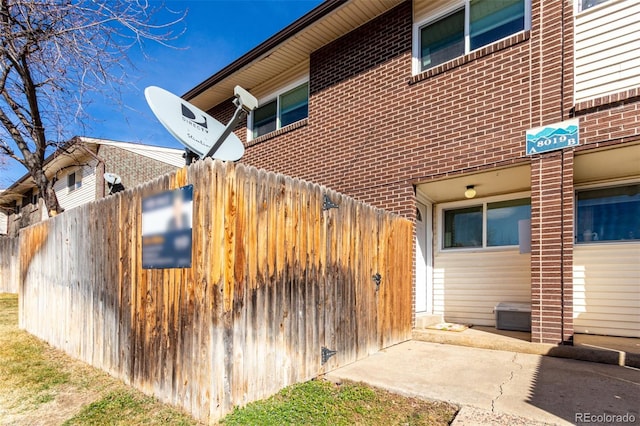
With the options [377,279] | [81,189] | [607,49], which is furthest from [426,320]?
[81,189]

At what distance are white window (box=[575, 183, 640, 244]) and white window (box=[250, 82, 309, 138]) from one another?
5893 millimetres

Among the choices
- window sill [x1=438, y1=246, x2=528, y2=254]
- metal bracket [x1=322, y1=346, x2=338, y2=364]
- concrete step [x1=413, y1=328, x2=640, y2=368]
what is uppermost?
window sill [x1=438, y1=246, x2=528, y2=254]

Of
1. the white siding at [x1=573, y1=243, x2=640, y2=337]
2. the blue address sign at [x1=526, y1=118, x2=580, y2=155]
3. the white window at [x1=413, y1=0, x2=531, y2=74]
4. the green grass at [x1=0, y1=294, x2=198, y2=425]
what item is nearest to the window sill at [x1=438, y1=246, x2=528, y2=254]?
the white siding at [x1=573, y1=243, x2=640, y2=337]

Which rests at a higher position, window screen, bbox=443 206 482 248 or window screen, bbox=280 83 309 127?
window screen, bbox=280 83 309 127

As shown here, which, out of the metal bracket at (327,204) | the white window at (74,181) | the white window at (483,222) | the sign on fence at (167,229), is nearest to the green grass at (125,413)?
the sign on fence at (167,229)

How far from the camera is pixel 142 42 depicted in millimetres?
5445

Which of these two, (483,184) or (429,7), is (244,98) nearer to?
(429,7)

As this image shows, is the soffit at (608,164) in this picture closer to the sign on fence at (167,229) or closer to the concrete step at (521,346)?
the concrete step at (521,346)

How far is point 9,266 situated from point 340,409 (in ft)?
61.8

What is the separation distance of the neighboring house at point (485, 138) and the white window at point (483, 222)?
0.07 feet

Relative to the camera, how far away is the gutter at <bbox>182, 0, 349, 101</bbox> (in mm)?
7126

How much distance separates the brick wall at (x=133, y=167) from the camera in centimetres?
1631

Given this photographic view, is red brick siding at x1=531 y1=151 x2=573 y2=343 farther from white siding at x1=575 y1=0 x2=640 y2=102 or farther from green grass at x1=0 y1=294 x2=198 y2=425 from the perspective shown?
green grass at x1=0 y1=294 x2=198 y2=425

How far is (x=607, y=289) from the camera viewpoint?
243 inches
